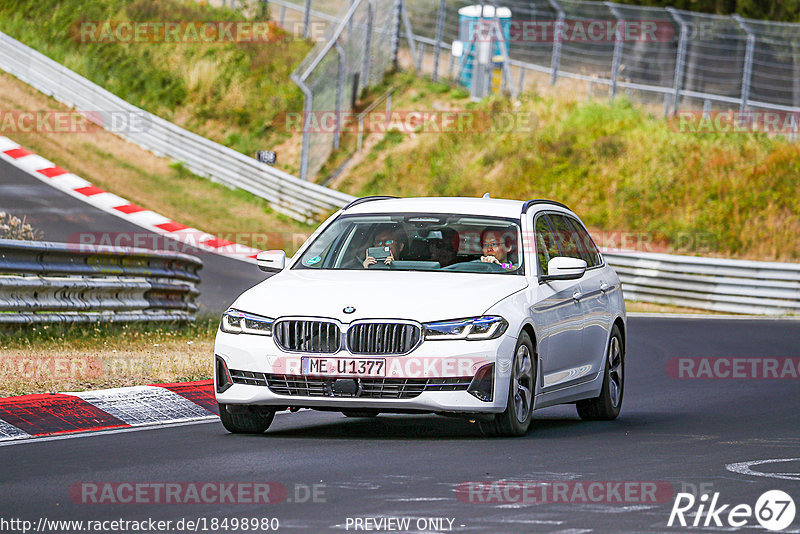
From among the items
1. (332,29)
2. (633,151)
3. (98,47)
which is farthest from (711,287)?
(98,47)

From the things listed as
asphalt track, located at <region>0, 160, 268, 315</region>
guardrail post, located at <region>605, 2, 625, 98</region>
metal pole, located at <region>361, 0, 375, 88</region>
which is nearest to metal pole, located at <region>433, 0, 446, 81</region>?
metal pole, located at <region>361, 0, 375, 88</region>

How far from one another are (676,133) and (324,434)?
27901 millimetres

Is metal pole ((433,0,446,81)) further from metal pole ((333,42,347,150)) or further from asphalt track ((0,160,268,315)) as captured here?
asphalt track ((0,160,268,315))

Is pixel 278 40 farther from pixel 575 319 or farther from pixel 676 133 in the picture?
pixel 575 319

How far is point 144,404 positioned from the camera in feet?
35.6

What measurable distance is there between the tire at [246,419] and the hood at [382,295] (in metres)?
0.69

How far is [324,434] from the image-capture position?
10.0 m

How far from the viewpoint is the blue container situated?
1515 inches

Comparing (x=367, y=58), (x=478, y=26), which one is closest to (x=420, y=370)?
(x=478, y=26)

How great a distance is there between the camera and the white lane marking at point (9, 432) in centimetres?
939

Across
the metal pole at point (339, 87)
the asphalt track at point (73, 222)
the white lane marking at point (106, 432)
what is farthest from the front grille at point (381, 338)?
the metal pole at point (339, 87)

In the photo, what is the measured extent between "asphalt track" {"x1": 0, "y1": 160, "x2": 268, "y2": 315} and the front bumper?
14.4 m

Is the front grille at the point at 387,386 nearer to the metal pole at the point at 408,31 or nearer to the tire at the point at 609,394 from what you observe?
the tire at the point at 609,394

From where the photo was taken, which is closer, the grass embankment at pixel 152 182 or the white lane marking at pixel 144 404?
the white lane marking at pixel 144 404
